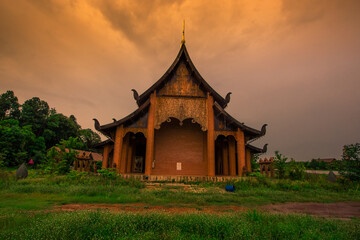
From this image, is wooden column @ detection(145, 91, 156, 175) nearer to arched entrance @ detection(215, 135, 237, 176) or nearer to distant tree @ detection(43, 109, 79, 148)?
arched entrance @ detection(215, 135, 237, 176)

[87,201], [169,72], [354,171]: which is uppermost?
[169,72]

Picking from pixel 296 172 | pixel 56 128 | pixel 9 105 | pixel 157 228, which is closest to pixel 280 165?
pixel 296 172

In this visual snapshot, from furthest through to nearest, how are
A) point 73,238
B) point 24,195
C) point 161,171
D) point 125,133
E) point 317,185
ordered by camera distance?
point 161,171
point 125,133
point 317,185
point 24,195
point 73,238

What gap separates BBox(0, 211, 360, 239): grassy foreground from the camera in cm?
362

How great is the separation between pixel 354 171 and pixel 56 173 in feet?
67.7

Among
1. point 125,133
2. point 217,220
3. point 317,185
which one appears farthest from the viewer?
point 125,133

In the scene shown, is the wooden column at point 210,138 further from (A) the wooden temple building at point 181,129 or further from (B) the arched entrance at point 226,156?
(B) the arched entrance at point 226,156

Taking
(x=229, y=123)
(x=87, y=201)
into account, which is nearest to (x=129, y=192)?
(x=87, y=201)

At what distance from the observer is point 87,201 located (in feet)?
24.0

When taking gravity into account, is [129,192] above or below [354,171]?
below

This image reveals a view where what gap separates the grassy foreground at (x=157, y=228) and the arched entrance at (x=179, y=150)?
1221 cm

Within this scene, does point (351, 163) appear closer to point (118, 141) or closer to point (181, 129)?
point (181, 129)

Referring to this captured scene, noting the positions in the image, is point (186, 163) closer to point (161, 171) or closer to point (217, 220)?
point (161, 171)

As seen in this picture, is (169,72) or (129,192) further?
(169,72)
